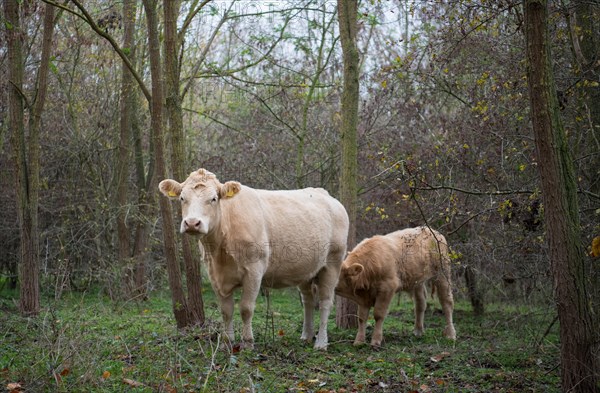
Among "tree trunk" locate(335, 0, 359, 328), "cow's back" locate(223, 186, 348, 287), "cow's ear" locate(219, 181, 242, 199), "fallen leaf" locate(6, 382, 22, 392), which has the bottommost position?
"fallen leaf" locate(6, 382, 22, 392)

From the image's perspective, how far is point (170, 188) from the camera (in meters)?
9.38

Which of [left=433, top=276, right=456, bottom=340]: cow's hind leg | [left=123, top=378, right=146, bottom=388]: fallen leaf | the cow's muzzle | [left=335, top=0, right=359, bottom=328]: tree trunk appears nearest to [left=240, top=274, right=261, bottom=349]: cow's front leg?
the cow's muzzle

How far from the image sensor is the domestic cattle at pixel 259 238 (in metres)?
9.29

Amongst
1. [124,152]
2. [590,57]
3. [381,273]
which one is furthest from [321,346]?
[124,152]

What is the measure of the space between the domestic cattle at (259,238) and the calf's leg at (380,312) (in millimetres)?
743

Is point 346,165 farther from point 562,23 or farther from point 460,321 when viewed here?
point 460,321

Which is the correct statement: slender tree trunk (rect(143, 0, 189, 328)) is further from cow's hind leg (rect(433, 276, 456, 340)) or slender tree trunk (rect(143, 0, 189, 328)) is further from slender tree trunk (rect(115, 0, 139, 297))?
slender tree trunk (rect(115, 0, 139, 297))

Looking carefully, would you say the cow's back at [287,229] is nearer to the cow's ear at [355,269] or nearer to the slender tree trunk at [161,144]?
the cow's ear at [355,269]

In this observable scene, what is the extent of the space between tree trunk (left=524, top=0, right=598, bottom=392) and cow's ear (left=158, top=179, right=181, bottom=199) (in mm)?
4773

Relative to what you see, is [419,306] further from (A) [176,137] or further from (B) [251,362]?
(A) [176,137]

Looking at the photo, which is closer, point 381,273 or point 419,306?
point 381,273

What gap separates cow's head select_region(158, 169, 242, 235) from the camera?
8734mm

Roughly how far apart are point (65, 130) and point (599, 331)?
15.8m

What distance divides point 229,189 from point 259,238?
825 millimetres
